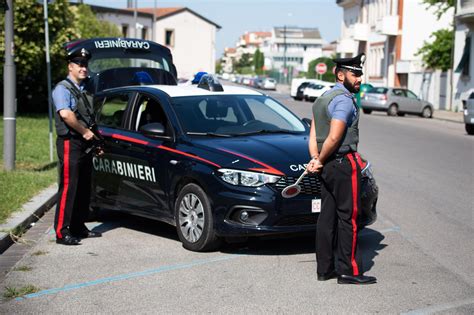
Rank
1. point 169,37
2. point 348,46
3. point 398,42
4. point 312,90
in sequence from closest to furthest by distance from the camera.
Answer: point 312,90 < point 398,42 < point 348,46 < point 169,37

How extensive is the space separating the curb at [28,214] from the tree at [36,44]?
14.1 m

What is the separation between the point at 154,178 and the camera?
858 cm

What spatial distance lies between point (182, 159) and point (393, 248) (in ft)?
7.47

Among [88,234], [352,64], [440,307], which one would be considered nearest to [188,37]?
[88,234]

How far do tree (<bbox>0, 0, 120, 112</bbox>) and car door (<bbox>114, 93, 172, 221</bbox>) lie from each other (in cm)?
1594

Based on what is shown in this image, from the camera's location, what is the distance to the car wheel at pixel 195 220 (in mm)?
7789

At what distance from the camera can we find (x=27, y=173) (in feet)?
42.2

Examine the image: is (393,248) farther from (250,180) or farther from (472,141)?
(472,141)

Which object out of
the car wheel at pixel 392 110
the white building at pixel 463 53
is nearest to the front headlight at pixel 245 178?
the car wheel at pixel 392 110

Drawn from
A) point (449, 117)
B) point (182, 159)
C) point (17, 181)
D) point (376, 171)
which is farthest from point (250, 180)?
point (449, 117)

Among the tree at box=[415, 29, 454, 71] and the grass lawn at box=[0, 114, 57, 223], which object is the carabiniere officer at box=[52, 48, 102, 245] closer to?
the grass lawn at box=[0, 114, 57, 223]

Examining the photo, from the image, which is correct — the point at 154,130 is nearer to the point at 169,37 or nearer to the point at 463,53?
the point at 463,53

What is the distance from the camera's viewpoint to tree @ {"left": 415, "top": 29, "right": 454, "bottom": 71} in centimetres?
4797

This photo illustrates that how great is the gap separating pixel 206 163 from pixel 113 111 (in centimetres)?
230
